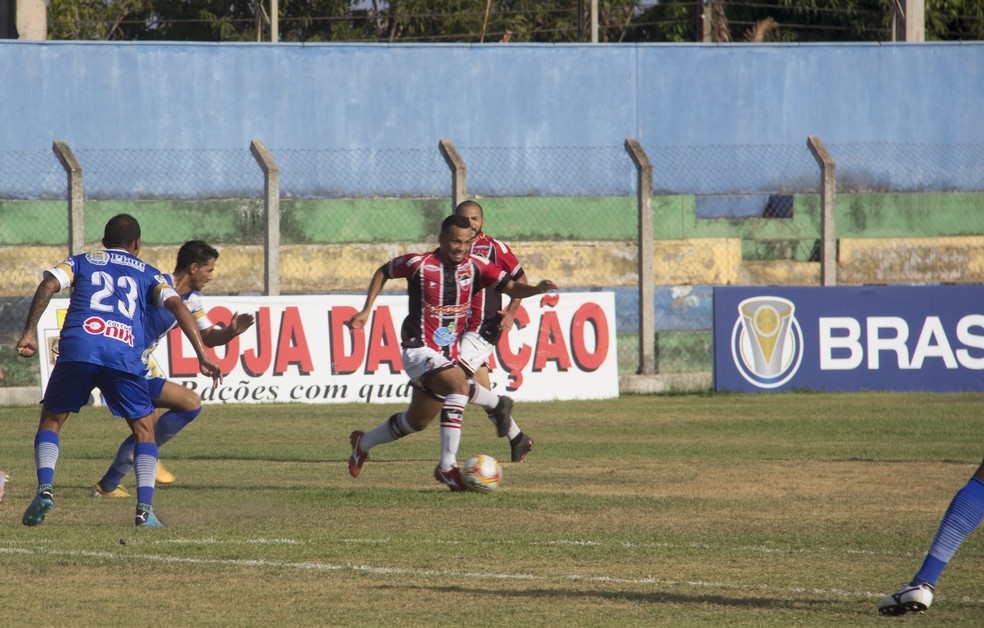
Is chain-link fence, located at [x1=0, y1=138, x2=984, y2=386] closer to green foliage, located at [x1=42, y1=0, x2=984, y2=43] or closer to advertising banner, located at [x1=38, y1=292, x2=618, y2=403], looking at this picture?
advertising banner, located at [x1=38, y1=292, x2=618, y2=403]

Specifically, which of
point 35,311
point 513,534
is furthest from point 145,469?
point 513,534

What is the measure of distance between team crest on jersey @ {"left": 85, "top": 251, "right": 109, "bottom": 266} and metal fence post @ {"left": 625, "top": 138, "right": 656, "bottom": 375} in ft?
40.1

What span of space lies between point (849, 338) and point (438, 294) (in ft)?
34.0

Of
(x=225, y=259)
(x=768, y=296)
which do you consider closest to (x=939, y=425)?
(x=768, y=296)

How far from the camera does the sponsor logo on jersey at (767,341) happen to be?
19484mm

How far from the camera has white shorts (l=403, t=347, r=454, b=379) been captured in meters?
10.6

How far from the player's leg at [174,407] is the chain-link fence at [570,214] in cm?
1203

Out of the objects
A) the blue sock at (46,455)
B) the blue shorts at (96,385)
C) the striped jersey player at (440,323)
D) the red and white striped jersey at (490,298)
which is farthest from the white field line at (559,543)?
the red and white striped jersey at (490,298)

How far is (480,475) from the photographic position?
33.6 ft

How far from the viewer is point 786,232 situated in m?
26.6

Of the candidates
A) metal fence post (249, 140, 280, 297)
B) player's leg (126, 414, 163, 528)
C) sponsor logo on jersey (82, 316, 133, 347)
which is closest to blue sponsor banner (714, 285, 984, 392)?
metal fence post (249, 140, 280, 297)

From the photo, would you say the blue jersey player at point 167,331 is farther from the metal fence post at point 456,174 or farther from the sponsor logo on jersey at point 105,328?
the metal fence post at point 456,174

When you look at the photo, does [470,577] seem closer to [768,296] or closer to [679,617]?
[679,617]

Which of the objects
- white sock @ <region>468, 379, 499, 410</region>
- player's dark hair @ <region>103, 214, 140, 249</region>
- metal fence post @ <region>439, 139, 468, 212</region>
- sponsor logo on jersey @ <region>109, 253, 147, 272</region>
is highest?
metal fence post @ <region>439, 139, 468, 212</region>
